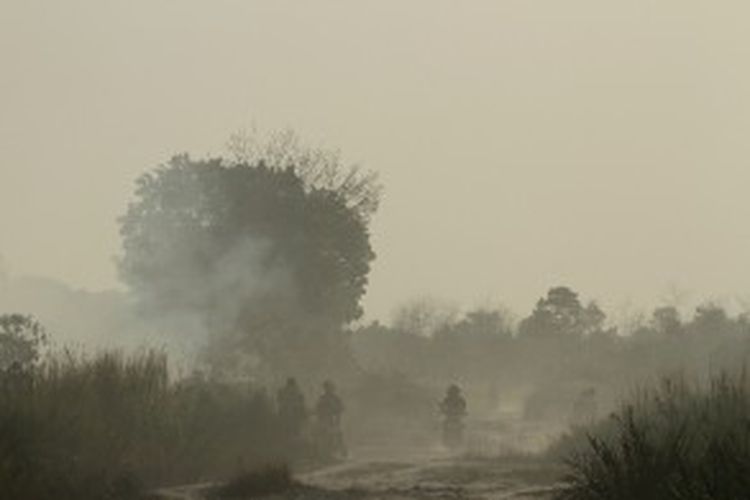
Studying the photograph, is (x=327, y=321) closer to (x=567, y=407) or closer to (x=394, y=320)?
(x=567, y=407)

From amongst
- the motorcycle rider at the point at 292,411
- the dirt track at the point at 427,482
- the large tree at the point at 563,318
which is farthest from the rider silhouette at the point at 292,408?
the large tree at the point at 563,318

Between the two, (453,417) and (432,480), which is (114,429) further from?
(453,417)

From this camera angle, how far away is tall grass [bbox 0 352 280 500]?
44.0 ft

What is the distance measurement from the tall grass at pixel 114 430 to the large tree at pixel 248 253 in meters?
14.8

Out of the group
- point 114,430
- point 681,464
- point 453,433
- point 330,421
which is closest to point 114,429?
point 114,430

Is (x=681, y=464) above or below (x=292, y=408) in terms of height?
below

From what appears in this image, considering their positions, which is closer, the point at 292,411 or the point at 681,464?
the point at 681,464

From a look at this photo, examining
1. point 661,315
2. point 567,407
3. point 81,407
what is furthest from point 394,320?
point 81,407

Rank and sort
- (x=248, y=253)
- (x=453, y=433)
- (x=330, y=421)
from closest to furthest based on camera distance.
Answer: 1. (x=330, y=421)
2. (x=453, y=433)
3. (x=248, y=253)

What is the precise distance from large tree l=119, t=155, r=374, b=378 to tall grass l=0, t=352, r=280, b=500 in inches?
581

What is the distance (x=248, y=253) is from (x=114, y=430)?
839 inches

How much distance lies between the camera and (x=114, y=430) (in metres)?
16.9

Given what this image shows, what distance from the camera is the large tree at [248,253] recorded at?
37156 mm

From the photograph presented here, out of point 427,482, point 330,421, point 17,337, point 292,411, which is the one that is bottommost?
point 427,482
